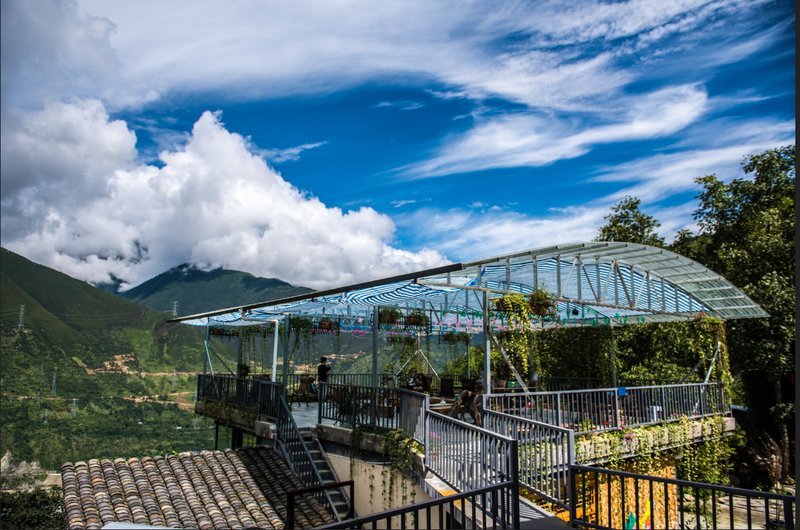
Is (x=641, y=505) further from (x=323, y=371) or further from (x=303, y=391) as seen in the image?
(x=303, y=391)

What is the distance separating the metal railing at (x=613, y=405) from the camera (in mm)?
10219

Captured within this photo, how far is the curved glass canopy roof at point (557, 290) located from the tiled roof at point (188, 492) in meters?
3.93

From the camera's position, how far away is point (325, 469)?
39.6 ft

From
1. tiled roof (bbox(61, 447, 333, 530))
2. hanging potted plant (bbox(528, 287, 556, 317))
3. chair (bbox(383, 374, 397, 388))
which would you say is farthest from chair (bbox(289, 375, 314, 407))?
hanging potted plant (bbox(528, 287, 556, 317))

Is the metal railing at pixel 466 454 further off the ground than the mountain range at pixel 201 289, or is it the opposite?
the mountain range at pixel 201 289

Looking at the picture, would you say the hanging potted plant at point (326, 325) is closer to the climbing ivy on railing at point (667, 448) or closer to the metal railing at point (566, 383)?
the metal railing at point (566, 383)

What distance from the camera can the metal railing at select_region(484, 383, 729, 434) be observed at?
33.5 ft

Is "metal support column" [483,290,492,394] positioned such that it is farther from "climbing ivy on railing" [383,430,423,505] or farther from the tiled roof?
the tiled roof

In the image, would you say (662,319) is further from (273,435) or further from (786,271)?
(273,435)

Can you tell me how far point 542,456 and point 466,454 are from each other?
4.38 ft

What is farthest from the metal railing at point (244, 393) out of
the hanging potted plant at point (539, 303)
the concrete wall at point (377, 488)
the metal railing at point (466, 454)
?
the hanging potted plant at point (539, 303)

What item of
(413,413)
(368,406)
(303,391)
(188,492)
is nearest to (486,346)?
(413,413)

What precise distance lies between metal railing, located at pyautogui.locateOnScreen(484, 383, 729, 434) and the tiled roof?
444 cm

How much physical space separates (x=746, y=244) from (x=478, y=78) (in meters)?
12.7
